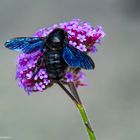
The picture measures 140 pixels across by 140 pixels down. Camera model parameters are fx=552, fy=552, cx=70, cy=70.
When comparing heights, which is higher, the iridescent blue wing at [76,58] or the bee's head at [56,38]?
the bee's head at [56,38]

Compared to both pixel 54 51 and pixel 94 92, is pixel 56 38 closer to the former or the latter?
pixel 54 51

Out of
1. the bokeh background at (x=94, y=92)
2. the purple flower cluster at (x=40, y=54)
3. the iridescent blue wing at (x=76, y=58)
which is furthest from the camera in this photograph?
the bokeh background at (x=94, y=92)

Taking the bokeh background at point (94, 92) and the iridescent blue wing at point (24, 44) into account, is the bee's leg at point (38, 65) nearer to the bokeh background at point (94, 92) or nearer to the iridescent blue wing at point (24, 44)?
the iridescent blue wing at point (24, 44)

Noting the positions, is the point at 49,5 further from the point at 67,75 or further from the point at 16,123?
the point at 67,75

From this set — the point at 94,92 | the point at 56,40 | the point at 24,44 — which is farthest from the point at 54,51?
the point at 94,92

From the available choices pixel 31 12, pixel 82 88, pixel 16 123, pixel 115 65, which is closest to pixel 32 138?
pixel 16 123

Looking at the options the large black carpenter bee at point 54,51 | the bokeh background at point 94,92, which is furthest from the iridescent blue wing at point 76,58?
the bokeh background at point 94,92

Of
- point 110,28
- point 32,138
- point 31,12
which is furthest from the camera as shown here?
point 31,12
